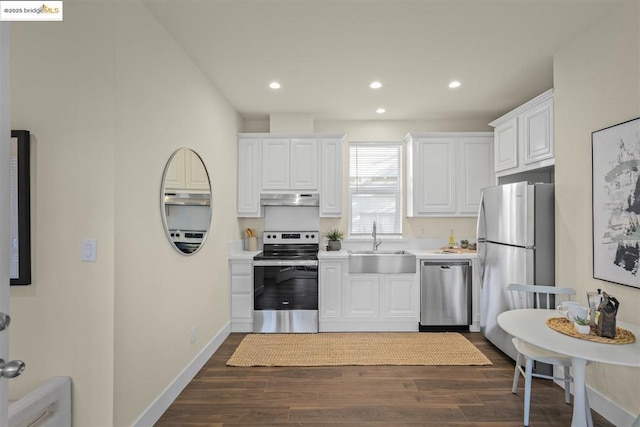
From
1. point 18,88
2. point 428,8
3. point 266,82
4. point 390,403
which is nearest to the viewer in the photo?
point 18,88

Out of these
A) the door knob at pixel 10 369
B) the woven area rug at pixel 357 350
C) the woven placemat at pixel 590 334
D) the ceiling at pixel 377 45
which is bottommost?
the woven area rug at pixel 357 350

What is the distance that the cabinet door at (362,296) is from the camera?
12.8 ft

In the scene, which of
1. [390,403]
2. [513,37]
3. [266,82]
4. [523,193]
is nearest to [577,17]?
[513,37]

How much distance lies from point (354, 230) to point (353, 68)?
228 centimetres

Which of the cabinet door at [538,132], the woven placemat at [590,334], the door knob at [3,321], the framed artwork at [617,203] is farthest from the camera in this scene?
the cabinet door at [538,132]

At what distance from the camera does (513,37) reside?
2.49 meters

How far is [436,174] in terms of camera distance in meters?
4.28

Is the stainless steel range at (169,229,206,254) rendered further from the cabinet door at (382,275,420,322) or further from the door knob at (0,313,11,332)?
the cabinet door at (382,275,420,322)

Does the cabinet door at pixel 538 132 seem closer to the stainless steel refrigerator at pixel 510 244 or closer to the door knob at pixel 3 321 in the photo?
the stainless steel refrigerator at pixel 510 244

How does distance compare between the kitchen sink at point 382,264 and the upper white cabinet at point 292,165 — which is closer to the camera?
the kitchen sink at point 382,264

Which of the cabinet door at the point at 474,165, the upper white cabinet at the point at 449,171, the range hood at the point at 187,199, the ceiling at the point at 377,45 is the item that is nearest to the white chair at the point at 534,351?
the upper white cabinet at the point at 449,171

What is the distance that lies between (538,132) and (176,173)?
3.21 metres

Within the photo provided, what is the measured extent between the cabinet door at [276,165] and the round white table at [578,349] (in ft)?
9.79

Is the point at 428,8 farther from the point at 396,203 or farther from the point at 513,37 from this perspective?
the point at 396,203
